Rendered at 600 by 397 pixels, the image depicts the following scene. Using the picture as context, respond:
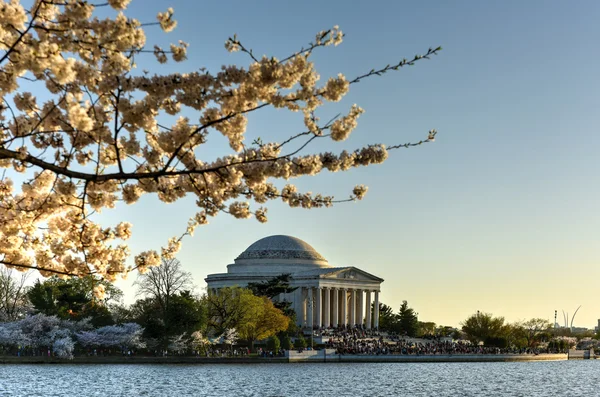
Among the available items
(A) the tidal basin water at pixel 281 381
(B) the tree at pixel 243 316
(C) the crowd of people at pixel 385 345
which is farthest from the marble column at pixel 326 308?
(A) the tidal basin water at pixel 281 381

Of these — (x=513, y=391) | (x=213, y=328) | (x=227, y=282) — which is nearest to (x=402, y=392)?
(x=513, y=391)

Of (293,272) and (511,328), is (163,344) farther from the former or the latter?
(511,328)

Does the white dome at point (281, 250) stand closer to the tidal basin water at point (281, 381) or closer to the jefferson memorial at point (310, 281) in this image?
the jefferson memorial at point (310, 281)

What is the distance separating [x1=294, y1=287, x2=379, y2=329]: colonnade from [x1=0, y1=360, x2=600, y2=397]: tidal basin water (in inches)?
1741

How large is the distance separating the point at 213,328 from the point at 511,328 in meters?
64.1

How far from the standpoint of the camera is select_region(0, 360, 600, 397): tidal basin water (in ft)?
173

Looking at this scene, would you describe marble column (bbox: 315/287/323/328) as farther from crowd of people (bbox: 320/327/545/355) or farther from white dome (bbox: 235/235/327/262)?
white dome (bbox: 235/235/327/262)

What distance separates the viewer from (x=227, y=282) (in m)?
134

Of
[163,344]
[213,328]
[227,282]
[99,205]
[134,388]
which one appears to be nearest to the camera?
[99,205]

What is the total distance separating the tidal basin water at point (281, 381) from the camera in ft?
173

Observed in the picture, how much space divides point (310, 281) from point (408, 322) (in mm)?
20691

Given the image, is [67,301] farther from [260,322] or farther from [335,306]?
[335,306]

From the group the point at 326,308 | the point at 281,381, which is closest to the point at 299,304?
the point at 326,308

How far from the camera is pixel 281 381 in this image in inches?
2405
